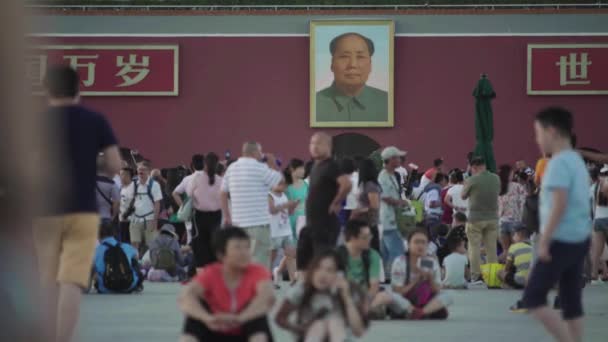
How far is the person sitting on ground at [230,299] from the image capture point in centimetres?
567

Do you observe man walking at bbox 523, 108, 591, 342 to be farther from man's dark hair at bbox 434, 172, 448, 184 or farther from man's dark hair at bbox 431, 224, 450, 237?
man's dark hair at bbox 434, 172, 448, 184

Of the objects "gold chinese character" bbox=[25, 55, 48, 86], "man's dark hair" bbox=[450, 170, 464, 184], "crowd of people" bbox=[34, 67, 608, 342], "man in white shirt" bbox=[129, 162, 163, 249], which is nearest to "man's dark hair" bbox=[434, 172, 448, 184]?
"crowd of people" bbox=[34, 67, 608, 342]

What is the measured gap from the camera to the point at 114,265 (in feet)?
43.3

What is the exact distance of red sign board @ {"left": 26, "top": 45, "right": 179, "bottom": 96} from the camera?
3172cm

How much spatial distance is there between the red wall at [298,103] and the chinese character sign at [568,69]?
210 millimetres

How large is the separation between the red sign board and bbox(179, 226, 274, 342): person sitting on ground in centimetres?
2629

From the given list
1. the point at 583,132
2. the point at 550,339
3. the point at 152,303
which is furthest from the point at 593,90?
the point at 550,339

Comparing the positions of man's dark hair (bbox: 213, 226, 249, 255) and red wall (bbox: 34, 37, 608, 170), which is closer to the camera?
man's dark hair (bbox: 213, 226, 249, 255)

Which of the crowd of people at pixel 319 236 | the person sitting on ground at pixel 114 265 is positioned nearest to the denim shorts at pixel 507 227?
the crowd of people at pixel 319 236

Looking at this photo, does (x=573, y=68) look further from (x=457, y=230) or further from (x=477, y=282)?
(x=477, y=282)

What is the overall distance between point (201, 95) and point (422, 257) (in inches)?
894

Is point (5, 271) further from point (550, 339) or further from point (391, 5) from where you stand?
point (391, 5)

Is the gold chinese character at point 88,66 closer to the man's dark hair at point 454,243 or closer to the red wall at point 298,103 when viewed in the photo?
the red wall at point 298,103

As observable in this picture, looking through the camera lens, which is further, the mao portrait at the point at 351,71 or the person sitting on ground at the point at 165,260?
the mao portrait at the point at 351,71
